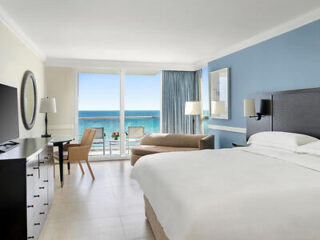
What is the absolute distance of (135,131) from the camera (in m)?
6.79

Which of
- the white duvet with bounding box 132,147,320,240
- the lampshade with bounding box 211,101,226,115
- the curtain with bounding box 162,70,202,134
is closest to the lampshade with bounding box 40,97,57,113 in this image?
the curtain with bounding box 162,70,202,134

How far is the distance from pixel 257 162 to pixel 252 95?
2.13 metres

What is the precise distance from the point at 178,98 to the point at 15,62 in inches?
154

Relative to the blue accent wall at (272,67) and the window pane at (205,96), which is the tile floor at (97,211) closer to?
the blue accent wall at (272,67)

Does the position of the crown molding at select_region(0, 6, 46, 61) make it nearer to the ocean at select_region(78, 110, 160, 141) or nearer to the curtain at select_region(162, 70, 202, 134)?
the ocean at select_region(78, 110, 160, 141)

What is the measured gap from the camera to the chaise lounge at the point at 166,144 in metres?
5.52

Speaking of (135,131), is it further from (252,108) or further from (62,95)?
(252,108)

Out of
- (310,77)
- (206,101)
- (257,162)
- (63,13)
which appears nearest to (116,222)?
(257,162)

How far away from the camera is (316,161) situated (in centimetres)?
246

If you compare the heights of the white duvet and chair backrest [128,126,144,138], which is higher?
chair backrest [128,126,144,138]

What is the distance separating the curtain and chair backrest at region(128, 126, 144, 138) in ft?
1.79

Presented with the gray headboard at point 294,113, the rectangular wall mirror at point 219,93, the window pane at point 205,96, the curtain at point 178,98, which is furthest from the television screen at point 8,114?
the window pane at point 205,96

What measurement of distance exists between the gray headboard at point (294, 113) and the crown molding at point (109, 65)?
2.90 meters

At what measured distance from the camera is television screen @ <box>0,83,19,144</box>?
8.87ft
